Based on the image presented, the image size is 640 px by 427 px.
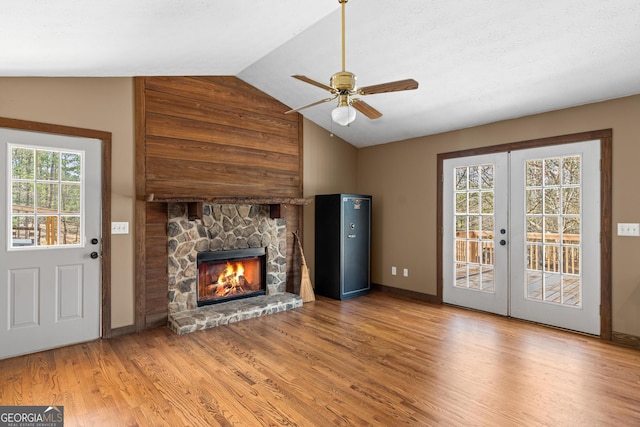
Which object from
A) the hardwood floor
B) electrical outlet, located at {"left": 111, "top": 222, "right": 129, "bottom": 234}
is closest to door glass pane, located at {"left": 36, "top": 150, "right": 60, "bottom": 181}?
electrical outlet, located at {"left": 111, "top": 222, "right": 129, "bottom": 234}

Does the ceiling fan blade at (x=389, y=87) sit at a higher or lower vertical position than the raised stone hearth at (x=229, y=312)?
higher

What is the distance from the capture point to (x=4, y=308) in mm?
3127

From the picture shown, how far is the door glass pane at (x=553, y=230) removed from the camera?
12.9 feet

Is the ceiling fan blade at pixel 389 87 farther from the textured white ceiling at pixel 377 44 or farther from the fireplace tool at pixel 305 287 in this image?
the fireplace tool at pixel 305 287

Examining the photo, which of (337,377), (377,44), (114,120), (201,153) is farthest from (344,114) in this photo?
(114,120)

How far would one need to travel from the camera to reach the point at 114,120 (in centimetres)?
373

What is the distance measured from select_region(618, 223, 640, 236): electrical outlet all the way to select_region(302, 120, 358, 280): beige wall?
3.63m

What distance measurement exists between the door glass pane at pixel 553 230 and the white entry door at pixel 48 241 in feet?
15.8

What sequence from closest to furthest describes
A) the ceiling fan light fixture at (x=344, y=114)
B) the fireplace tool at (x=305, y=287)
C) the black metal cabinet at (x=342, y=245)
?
the ceiling fan light fixture at (x=344, y=114)
the fireplace tool at (x=305, y=287)
the black metal cabinet at (x=342, y=245)

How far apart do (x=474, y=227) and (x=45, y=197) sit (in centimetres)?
489

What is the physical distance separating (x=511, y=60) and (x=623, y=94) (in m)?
1.29

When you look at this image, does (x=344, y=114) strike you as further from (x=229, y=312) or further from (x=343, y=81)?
(x=229, y=312)

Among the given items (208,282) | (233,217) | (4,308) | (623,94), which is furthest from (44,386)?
(623,94)

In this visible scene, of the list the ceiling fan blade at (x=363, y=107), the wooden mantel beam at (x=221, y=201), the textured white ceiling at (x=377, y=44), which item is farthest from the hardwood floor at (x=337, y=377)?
the textured white ceiling at (x=377, y=44)
